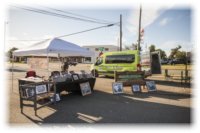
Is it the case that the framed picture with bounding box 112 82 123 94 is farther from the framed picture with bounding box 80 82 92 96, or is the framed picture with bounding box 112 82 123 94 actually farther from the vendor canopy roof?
the vendor canopy roof

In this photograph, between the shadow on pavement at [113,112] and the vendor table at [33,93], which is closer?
the shadow on pavement at [113,112]

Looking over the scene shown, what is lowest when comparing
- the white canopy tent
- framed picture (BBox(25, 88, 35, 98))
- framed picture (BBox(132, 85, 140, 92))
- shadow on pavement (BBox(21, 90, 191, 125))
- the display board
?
shadow on pavement (BBox(21, 90, 191, 125))

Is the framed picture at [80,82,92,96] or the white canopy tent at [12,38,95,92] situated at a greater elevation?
the white canopy tent at [12,38,95,92]

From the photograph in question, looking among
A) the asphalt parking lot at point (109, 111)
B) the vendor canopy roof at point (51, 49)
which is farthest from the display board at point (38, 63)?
the asphalt parking lot at point (109, 111)

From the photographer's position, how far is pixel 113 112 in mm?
6188

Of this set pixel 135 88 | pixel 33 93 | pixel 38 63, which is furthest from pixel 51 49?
pixel 135 88

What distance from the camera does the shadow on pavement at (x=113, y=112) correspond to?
5.42m

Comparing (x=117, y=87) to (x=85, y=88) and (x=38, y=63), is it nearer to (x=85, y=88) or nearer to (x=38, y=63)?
(x=85, y=88)

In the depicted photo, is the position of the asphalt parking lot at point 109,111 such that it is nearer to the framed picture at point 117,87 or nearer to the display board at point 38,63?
the framed picture at point 117,87

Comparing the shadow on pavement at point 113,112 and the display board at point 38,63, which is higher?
the display board at point 38,63

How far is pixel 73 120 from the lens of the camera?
17.7 feet

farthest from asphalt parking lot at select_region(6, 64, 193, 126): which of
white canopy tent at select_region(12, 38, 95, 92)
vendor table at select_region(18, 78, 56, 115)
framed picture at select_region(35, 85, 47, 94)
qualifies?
white canopy tent at select_region(12, 38, 95, 92)

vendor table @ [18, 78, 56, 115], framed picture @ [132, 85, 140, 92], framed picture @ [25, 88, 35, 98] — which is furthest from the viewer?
framed picture @ [132, 85, 140, 92]

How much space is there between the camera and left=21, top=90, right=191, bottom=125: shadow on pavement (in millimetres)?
5418
